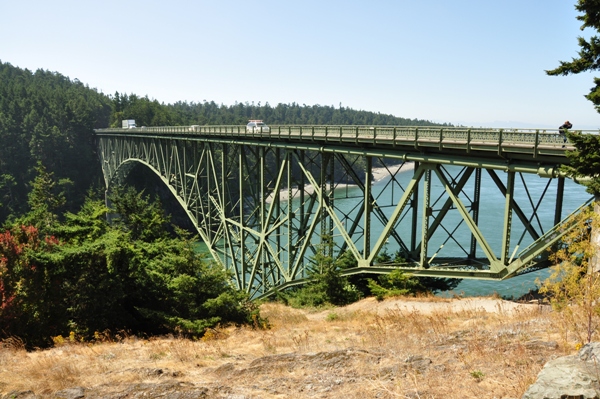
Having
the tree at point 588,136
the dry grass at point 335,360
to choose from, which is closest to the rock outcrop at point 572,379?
the dry grass at point 335,360

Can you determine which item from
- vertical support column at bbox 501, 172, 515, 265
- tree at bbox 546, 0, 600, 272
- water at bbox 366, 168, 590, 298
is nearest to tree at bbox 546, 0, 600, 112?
tree at bbox 546, 0, 600, 272

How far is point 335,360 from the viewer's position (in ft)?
31.5

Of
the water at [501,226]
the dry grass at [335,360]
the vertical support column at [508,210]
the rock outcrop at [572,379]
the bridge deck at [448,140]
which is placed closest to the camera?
the rock outcrop at [572,379]

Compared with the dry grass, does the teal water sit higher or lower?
lower

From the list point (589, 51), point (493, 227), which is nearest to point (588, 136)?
point (589, 51)

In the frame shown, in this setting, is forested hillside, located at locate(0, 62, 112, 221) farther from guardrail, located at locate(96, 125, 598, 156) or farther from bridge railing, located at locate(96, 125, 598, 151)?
guardrail, located at locate(96, 125, 598, 156)

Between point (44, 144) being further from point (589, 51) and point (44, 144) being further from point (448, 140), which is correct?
point (589, 51)

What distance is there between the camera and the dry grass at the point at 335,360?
25.8ft

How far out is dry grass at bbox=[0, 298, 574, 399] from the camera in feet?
25.8

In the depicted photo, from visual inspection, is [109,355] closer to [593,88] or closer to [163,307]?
[163,307]

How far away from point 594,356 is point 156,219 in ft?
86.6

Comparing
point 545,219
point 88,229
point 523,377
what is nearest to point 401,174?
point 545,219

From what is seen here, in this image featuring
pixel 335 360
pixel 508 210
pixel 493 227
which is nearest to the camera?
pixel 335 360

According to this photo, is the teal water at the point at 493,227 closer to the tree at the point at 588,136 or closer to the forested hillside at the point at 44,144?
the tree at the point at 588,136
